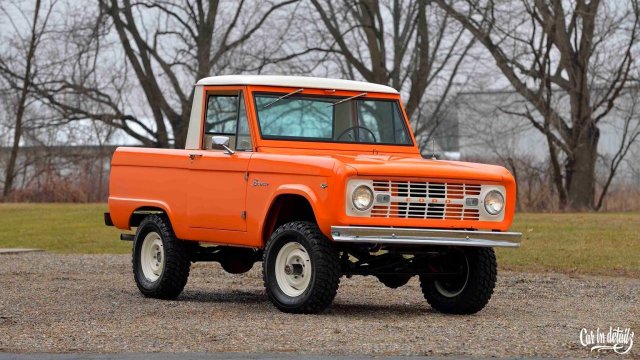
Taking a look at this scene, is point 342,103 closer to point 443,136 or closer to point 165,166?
point 165,166

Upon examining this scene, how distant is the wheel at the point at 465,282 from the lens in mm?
11992

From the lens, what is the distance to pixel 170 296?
13156 mm

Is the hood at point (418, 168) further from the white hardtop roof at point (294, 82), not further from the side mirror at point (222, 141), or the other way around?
the white hardtop roof at point (294, 82)

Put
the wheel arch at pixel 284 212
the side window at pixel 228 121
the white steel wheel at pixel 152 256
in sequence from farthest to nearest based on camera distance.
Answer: the white steel wheel at pixel 152 256, the side window at pixel 228 121, the wheel arch at pixel 284 212

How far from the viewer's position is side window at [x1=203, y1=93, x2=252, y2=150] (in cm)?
1273

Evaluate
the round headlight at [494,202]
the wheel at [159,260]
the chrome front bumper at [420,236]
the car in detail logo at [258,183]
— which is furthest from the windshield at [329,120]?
the chrome front bumper at [420,236]

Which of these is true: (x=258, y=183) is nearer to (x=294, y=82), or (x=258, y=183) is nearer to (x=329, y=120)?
(x=329, y=120)

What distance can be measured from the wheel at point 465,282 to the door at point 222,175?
187cm

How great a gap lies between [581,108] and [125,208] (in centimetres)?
2414

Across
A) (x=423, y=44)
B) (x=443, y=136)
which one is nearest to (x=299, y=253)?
(x=423, y=44)

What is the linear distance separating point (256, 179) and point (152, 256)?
6.96 feet

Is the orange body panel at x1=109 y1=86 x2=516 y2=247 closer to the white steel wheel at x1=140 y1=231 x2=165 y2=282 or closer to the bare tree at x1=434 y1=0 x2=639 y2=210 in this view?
the white steel wheel at x1=140 y1=231 x2=165 y2=282

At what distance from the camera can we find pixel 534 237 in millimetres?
22922

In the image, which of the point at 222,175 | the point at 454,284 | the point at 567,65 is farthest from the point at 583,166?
the point at 222,175
